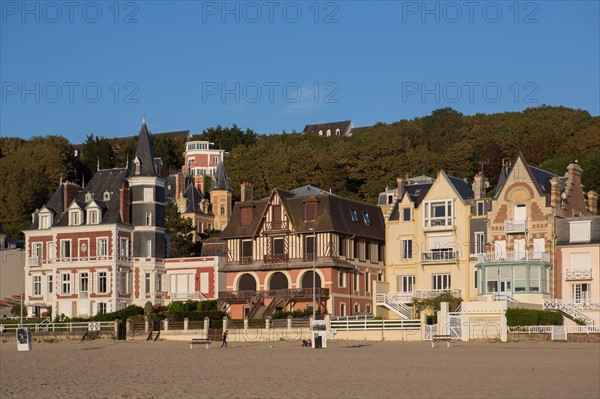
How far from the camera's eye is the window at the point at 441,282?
68062 mm

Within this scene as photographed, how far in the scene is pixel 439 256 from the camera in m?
68.3

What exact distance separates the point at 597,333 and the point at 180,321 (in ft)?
76.4

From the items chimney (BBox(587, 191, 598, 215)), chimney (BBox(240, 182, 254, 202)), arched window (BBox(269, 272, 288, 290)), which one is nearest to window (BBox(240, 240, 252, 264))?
arched window (BBox(269, 272, 288, 290))

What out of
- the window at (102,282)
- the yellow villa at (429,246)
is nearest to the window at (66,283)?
the window at (102,282)

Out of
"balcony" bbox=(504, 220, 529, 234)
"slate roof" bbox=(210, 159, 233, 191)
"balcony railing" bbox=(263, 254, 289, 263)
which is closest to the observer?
"balcony" bbox=(504, 220, 529, 234)

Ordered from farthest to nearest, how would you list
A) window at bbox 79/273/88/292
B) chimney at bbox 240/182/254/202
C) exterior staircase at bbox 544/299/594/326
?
chimney at bbox 240/182/254/202, window at bbox 79/273/88/292, exterior staircase at bbox 544/299/594/326

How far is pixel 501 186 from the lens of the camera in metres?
66.7

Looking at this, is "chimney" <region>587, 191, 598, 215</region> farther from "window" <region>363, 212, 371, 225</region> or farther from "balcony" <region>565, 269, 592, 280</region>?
"window" <region>363, 212, 371, 225</region>

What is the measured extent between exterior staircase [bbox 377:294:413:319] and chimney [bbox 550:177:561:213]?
32.8 feet

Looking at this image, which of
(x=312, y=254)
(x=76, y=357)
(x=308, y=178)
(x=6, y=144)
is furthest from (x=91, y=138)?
(x=76, y=357)

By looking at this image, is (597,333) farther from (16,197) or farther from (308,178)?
(16,197)

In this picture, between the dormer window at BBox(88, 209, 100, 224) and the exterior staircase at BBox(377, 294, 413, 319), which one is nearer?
the exterior staircase at BBox(377, 294, 413, 319)

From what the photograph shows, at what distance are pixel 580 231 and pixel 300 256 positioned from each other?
17334 mm

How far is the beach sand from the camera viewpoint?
3017 centimetres
